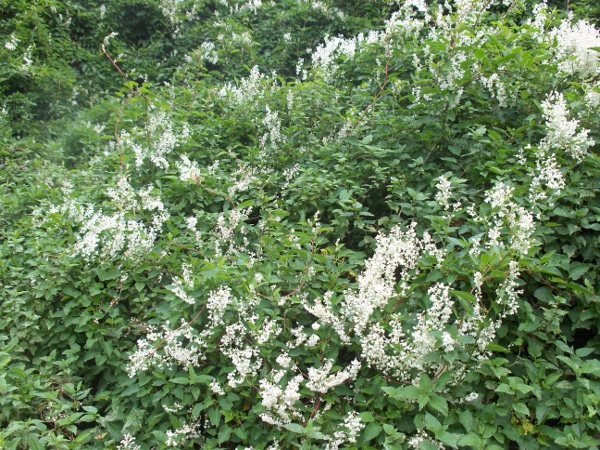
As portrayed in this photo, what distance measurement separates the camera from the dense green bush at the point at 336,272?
2336mm

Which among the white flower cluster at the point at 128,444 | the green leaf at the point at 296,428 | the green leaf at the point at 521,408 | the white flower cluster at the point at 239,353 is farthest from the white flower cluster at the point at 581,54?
the white flower cluster at the point at 128,444

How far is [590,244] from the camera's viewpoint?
2744 millimetres

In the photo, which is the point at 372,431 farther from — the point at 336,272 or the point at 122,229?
the point at 122,229

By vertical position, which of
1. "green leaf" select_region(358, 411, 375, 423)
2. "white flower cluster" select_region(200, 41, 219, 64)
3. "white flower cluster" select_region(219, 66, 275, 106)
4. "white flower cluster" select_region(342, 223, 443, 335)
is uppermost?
"white flower cluster" select_region(200, 41, 219, 64)

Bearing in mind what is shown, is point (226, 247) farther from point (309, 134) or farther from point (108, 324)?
point (309, 134)

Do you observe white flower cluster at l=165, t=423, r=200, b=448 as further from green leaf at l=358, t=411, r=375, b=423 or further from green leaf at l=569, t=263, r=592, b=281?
green leaf at l=569, t=263, r=592, b=281

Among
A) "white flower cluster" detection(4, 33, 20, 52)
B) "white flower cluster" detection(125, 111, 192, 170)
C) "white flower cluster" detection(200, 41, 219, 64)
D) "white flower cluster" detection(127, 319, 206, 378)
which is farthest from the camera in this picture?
"white flower cluster" detection(200, 41, 219, 64)

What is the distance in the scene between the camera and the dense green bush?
234cm

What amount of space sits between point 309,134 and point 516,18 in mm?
3950

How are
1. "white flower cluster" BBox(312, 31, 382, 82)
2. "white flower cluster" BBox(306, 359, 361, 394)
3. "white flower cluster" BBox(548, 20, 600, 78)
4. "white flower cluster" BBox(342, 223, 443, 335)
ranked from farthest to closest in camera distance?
"white flower cluster" BBox(312, 31, 382, 82) < "white flower cluster" BBox(548, 20, 600, 78) < "white flower cluster" BBox(342, 223, 443, 335) < "white flower cluster" BBox(306, 359, 361, 394)

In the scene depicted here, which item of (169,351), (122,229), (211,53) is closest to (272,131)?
(122,229)

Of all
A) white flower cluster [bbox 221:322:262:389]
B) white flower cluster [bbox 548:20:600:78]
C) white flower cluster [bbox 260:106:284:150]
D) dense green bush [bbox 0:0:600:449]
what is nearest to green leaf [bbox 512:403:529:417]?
dense green bush [bbox 0:0:600:449]

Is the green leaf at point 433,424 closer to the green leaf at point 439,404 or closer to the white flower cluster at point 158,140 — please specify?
the green leaf at point 439,404

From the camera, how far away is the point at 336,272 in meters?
2.79
